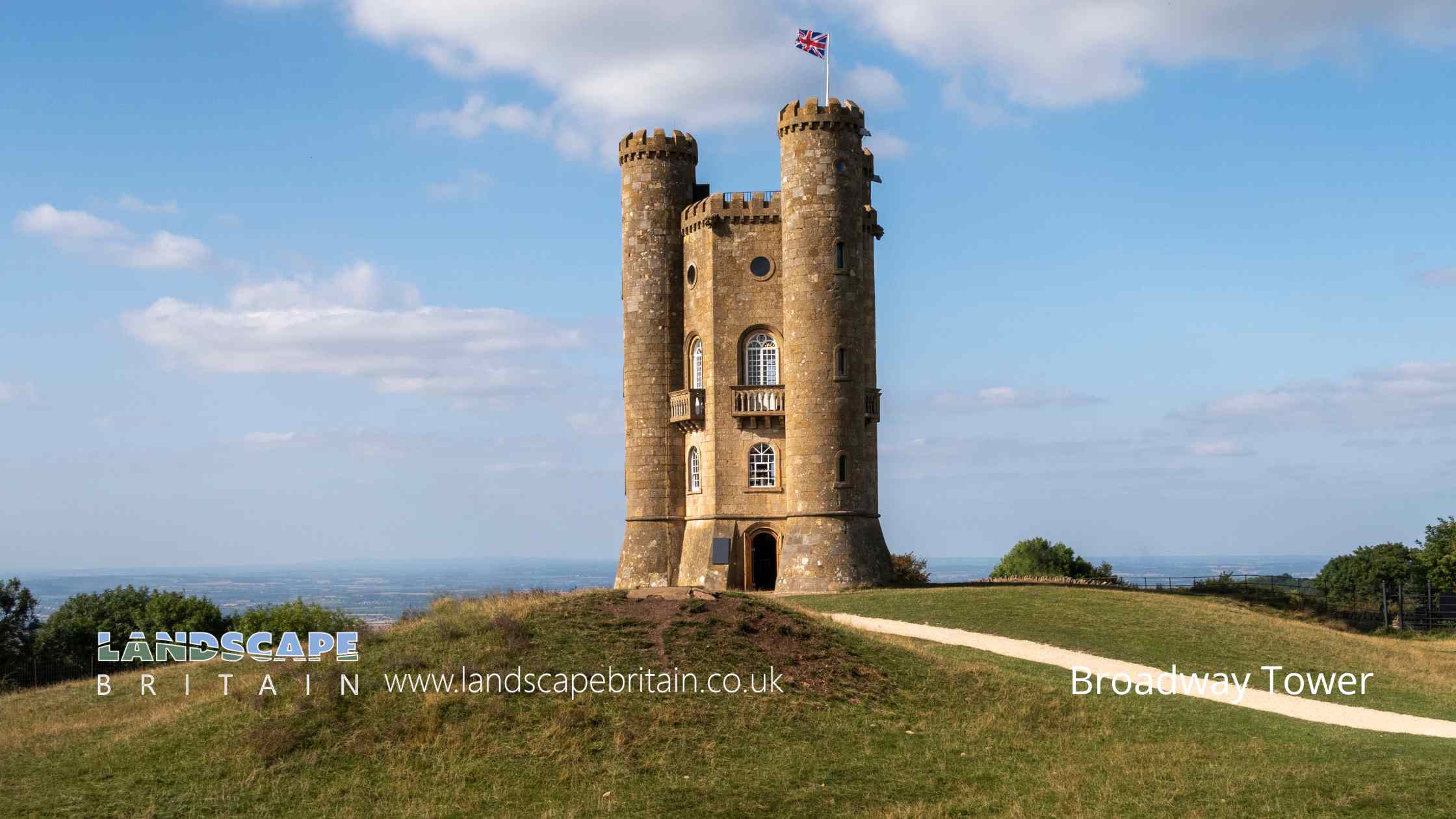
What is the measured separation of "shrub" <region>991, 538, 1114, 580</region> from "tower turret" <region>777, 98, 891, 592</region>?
40250 mm

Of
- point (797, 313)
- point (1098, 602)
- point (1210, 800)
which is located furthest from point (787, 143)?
point (1210, 800)

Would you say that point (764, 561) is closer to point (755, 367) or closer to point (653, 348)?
point (755, 367)

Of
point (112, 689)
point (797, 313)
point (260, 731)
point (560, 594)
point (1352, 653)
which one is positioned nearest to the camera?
point (260, 731)

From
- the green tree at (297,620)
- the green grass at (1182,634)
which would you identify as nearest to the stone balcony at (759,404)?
the green grass at (1182,634)

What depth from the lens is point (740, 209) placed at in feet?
167

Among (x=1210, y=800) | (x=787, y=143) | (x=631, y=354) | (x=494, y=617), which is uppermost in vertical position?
(x=787, y=143)

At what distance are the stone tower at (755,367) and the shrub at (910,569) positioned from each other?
→ 5.79 meters

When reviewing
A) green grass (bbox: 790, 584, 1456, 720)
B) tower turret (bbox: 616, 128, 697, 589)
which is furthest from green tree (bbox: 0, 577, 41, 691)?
green grass (bbox: 790, 584, 1456, 720)

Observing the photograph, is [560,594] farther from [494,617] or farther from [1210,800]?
[1210,800]

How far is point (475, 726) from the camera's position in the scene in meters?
23.6

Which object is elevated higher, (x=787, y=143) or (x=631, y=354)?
(x=787, y=143)

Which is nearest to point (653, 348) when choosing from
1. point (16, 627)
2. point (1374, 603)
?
point (16, 627)

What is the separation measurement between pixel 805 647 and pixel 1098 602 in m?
18.0

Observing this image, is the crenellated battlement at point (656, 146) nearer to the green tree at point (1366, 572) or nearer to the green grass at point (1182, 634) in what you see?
the green grass at point (1182, 634)
